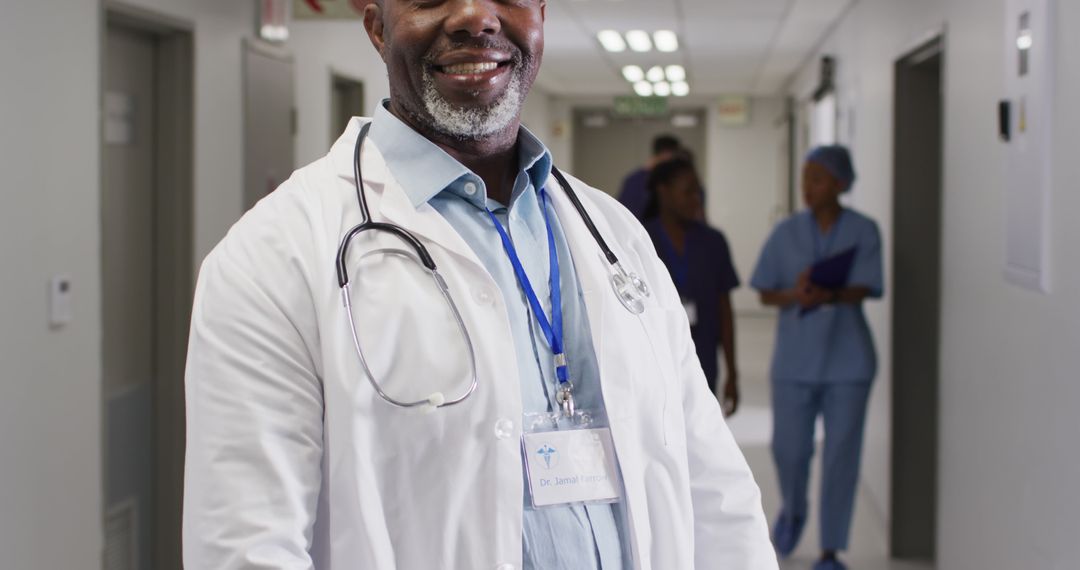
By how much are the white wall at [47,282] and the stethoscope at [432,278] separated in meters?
1.68

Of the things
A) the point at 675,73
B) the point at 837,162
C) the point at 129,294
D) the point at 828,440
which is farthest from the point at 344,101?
the point at 675,73

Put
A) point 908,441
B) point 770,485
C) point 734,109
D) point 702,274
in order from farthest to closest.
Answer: point 734,109
point 770,485
point 908,441
point 702,274

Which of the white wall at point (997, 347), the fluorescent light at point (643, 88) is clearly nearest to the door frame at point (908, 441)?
the white wall at point (997, 347)

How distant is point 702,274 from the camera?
3996 mm

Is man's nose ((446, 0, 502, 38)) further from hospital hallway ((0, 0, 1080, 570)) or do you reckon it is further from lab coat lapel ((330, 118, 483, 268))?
lab coat lapel ((330, 118, 483, 268))

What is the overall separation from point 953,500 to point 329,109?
2.65 metres

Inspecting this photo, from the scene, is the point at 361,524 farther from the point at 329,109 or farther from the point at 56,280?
the point at 329,109

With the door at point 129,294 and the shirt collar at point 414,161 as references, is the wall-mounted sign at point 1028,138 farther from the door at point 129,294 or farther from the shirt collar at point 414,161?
the door at point 129,294

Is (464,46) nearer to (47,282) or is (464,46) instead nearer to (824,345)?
(47,282)

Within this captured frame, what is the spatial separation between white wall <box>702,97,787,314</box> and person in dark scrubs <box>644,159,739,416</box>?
29.6ft

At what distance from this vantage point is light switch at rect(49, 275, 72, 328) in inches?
115

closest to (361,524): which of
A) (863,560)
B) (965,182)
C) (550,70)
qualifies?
(965,182)

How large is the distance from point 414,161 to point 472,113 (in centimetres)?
8

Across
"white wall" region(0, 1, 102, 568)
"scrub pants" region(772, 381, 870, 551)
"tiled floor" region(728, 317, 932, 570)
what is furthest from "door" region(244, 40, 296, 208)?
"tiled floor" region(728, 317, 932, 570)
